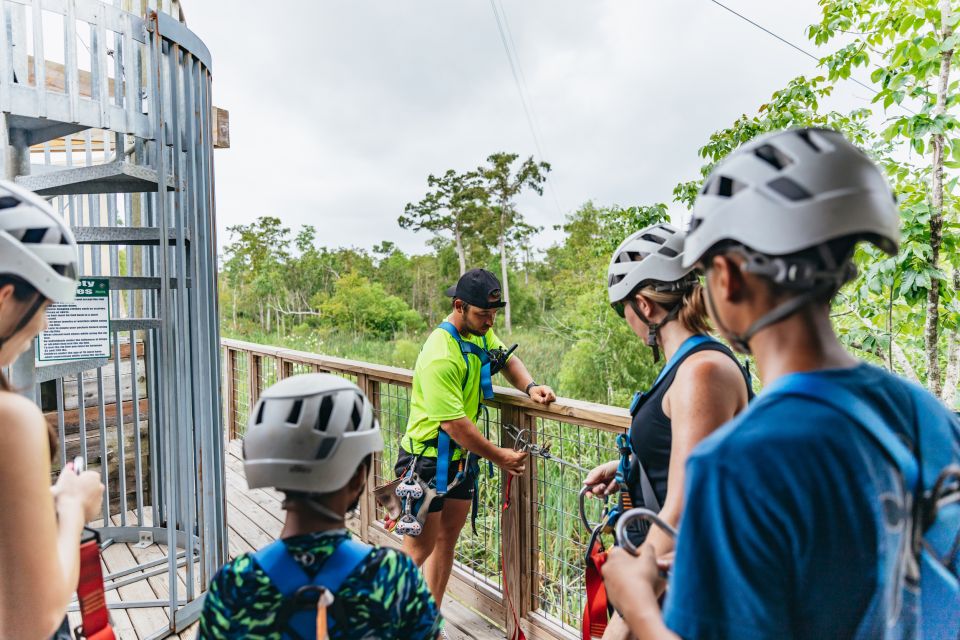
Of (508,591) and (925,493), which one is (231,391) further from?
(925,493)

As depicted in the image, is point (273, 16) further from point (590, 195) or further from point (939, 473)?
point (939, 473)

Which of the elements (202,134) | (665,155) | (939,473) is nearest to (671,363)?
(939,473)

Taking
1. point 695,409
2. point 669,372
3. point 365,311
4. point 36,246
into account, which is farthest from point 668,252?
point 365,311

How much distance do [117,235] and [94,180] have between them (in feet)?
0.95

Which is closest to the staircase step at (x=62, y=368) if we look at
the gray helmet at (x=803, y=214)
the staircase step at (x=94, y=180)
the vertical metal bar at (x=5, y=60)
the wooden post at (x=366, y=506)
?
the staircase step at (x=94, y=180)

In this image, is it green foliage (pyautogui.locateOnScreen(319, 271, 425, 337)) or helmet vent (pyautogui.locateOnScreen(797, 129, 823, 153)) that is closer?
helmet vent (pyautogui.locateOnScreen(797, 129, 823, 153))

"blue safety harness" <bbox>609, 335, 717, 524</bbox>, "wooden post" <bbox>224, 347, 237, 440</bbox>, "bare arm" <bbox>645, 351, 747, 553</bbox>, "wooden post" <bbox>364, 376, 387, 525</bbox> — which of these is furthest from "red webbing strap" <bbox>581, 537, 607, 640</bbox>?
"wooden post" <bbox>224, 347, 237, 440</bbox>

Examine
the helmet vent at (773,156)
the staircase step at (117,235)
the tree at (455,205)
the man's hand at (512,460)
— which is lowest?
the man's hand at (512,460)

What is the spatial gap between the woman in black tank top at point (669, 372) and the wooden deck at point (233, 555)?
1798 millimetres

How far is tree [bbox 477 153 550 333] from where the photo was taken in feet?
96.8

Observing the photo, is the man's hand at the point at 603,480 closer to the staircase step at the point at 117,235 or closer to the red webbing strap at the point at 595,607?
the red webbing strap at the point at 595,607

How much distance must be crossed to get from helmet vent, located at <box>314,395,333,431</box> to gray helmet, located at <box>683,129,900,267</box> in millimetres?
728

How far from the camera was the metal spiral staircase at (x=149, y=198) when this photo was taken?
2455 mm

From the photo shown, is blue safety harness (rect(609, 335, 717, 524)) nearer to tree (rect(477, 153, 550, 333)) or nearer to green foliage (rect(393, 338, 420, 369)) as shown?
green foliage (rect(393, 338, 420, 369))
